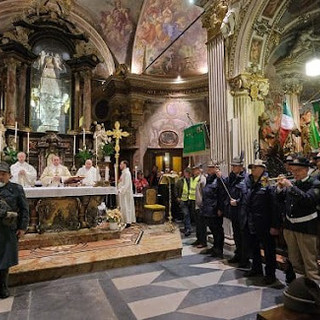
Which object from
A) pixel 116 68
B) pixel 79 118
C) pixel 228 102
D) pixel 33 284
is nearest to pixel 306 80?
pixel 228 102

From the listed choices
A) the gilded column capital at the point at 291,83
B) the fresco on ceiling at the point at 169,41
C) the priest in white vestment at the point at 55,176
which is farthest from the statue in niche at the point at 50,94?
the gilded column capital at the point at 291,83

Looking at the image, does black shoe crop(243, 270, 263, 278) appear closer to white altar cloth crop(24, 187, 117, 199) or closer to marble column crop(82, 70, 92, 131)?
white altar cloth crop(24, 187, 117, 199)

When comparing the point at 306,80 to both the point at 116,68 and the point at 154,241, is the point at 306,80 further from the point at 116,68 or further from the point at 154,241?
the point at 154,241

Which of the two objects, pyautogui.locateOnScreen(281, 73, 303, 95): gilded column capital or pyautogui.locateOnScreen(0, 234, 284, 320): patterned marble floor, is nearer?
pyautogui.locateOnScreen(0, 234, 284, 320): patterned marble floor

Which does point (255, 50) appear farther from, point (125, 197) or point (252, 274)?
point (125, 197)

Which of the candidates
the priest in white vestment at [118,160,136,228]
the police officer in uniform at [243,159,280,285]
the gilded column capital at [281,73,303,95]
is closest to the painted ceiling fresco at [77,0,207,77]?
the gilded column capital at [281,73,303,95]

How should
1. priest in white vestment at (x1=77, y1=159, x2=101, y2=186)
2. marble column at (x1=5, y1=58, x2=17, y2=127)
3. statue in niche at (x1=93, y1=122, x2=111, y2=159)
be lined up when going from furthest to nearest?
marble column at (x1=5, y1=58, x2=17, y2=127) → statue in niche at (x1=93, y1=122, x2=111, y2=159) → priest in white vestment at (x1=77, y1=159, x2=101, y2=186)

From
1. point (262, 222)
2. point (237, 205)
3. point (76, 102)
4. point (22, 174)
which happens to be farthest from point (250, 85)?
point (76, 102)

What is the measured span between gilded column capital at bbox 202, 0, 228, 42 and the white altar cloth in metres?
4.58

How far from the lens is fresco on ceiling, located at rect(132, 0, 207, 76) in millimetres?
12773

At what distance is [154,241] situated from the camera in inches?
237

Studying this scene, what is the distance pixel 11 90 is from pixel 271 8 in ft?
29.9

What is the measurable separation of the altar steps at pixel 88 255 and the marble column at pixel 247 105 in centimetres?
262

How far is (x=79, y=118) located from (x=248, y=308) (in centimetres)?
987
